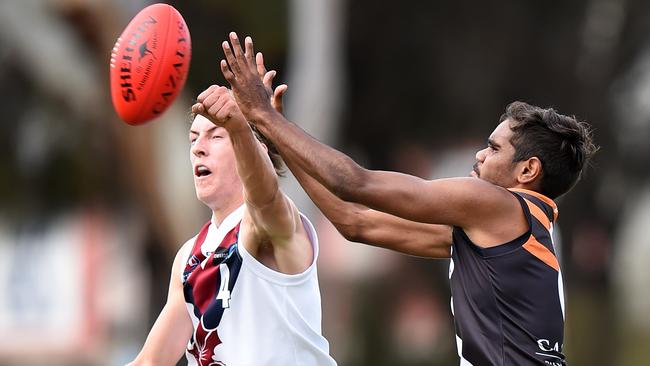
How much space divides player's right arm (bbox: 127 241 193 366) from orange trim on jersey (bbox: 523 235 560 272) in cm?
175

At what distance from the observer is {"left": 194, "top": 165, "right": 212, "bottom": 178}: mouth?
6.51 meters

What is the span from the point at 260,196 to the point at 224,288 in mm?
549

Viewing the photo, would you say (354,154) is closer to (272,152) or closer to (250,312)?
(272,152)

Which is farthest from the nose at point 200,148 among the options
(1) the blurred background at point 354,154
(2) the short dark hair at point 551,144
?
(1) the blurred background at point 354,154

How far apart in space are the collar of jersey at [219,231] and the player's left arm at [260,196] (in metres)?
0.28

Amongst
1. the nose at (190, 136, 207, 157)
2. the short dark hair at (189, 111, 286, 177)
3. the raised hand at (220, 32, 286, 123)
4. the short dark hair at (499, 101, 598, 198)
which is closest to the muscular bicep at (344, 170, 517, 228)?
the short dark hair at (499, 101, 598, 198)

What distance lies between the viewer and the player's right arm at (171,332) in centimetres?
667

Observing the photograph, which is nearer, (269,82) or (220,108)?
(220,108)

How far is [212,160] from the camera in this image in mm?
6496

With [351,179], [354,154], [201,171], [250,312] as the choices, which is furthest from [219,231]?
[354,154]

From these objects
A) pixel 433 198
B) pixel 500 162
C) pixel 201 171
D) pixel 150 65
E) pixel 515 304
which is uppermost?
pixel 150 65

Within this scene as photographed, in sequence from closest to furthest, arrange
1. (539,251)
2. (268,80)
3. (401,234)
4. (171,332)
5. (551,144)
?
(539,251) < (268,80) < (551,144) < (171,332) < (401,234)

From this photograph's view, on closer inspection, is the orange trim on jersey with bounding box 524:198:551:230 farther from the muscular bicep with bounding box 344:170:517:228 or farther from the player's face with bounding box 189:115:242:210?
the player's face with bounding box 189:115:242:210

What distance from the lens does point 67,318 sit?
16688 millimetres
